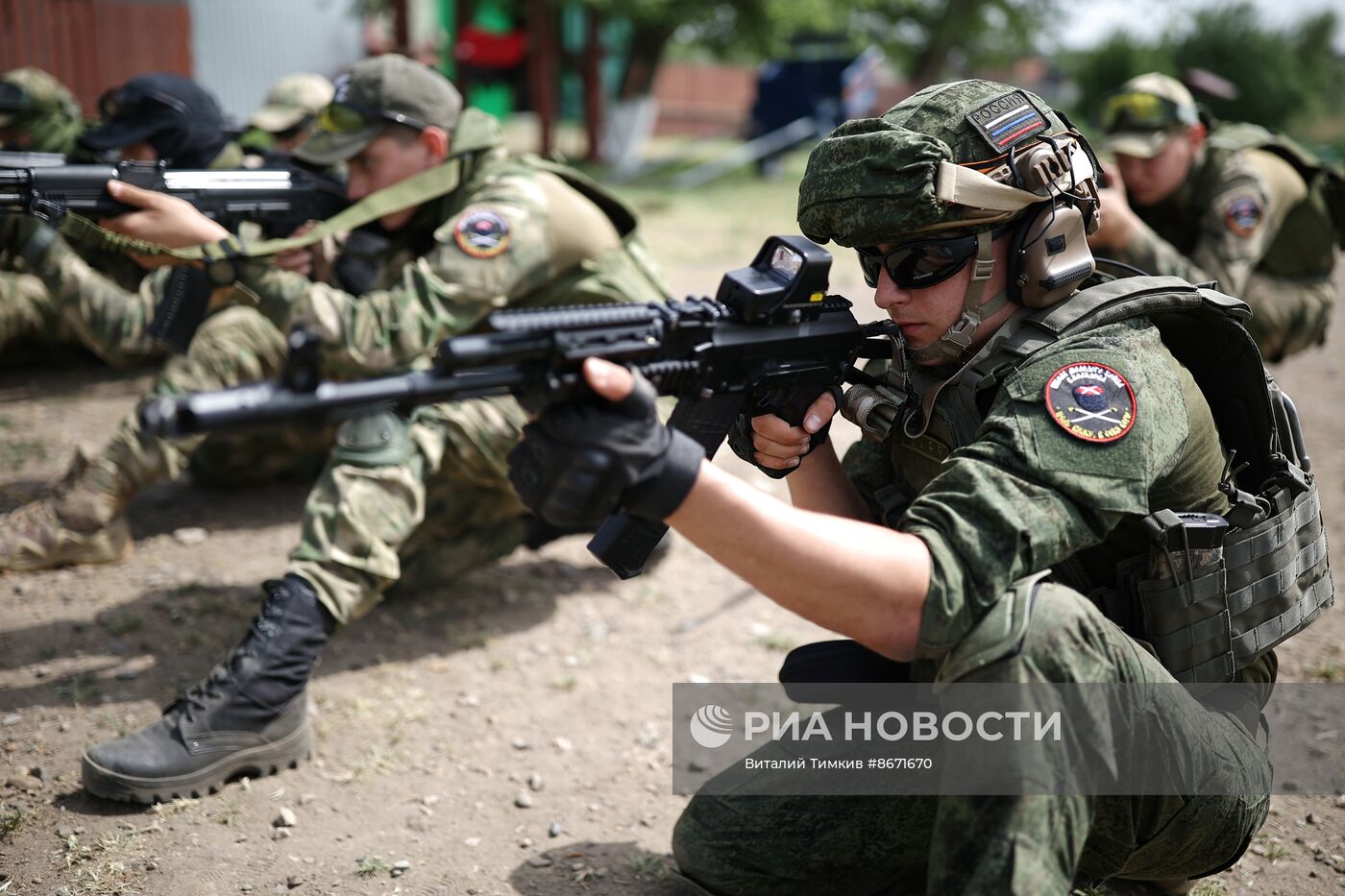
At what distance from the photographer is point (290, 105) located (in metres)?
7.24

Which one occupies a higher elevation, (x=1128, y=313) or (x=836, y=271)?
(x=1128, y=313)

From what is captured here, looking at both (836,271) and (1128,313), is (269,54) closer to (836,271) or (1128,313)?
(836,271)

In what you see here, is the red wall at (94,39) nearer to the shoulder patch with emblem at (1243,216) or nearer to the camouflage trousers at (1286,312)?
the shoulder patch with emblem at (1243,216)

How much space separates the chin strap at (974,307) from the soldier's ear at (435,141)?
2481 mm

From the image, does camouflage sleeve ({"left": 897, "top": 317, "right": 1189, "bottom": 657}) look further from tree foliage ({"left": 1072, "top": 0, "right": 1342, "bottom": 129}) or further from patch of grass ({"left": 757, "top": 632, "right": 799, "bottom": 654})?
tree foliage ({"left": 1072, "top": 0, "right": 1342, "bottom": 129})

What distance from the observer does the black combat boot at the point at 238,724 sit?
3.12 meters

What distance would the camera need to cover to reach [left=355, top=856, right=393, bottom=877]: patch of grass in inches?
113

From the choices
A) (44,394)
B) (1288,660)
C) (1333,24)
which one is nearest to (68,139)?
(44,394)

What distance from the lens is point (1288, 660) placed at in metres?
4.12

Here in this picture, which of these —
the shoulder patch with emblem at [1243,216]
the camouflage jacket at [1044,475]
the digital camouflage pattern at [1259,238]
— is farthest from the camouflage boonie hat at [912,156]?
the shoulder patch with emblem at [1243,216]

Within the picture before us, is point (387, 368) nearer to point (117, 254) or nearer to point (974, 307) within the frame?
point (117, 254)

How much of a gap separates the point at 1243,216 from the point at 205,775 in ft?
17.5

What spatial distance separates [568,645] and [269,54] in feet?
49.1

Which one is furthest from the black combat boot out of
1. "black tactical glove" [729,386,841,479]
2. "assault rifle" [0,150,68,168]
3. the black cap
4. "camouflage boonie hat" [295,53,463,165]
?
the black cap
